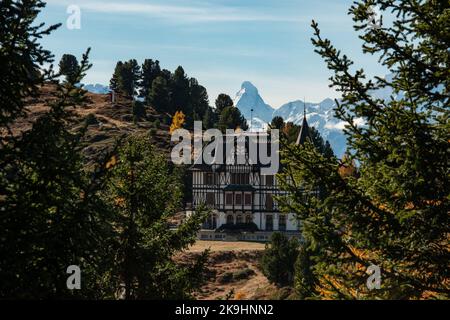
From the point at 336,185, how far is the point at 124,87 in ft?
370

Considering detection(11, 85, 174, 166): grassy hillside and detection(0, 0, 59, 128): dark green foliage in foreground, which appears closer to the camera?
detection(0, 0, 59, 128): dark green foliage in foreground

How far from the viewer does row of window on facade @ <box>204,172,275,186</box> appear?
210 feet

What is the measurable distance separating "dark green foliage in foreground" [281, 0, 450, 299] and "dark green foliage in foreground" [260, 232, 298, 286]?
114 feet

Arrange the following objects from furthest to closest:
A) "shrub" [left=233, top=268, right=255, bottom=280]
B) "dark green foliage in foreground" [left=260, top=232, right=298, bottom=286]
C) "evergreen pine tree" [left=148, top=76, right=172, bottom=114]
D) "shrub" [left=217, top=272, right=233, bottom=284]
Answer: "evergreen pine tree" [left=148, top=76, right=172, bottom=114], "shrub" [left=233, top=268, right=255, bottom=280], "shrub" [left=217, top=272, right=233, bottom=284], "dark green foliage in foreground" [left=260, top=232, right=298, bottom=286]

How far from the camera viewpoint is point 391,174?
9.41m

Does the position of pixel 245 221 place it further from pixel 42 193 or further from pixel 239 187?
pixel 42 193

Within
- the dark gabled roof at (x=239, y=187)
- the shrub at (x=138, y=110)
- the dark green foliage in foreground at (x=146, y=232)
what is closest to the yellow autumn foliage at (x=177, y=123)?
the shrub at (x=138, y=110)

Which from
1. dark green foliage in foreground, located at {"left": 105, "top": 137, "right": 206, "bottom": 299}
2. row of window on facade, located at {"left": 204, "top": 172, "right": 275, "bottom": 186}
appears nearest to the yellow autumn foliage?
row of window on facade, located at {"left": 204, "top": 172, "right": 275, "bottom": 186}

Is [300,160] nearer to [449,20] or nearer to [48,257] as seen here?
[449,20]

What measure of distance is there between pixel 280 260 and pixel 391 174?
36352mm

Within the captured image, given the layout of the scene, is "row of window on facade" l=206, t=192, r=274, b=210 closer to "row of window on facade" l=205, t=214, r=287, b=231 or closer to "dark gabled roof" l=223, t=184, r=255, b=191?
"dark gabled roof" l=223, t=184, r=255, b=191

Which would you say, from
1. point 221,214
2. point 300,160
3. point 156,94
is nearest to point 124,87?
point 156,94

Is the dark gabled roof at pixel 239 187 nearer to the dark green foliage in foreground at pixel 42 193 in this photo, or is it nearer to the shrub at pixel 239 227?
the shrub at pixel 239 227
